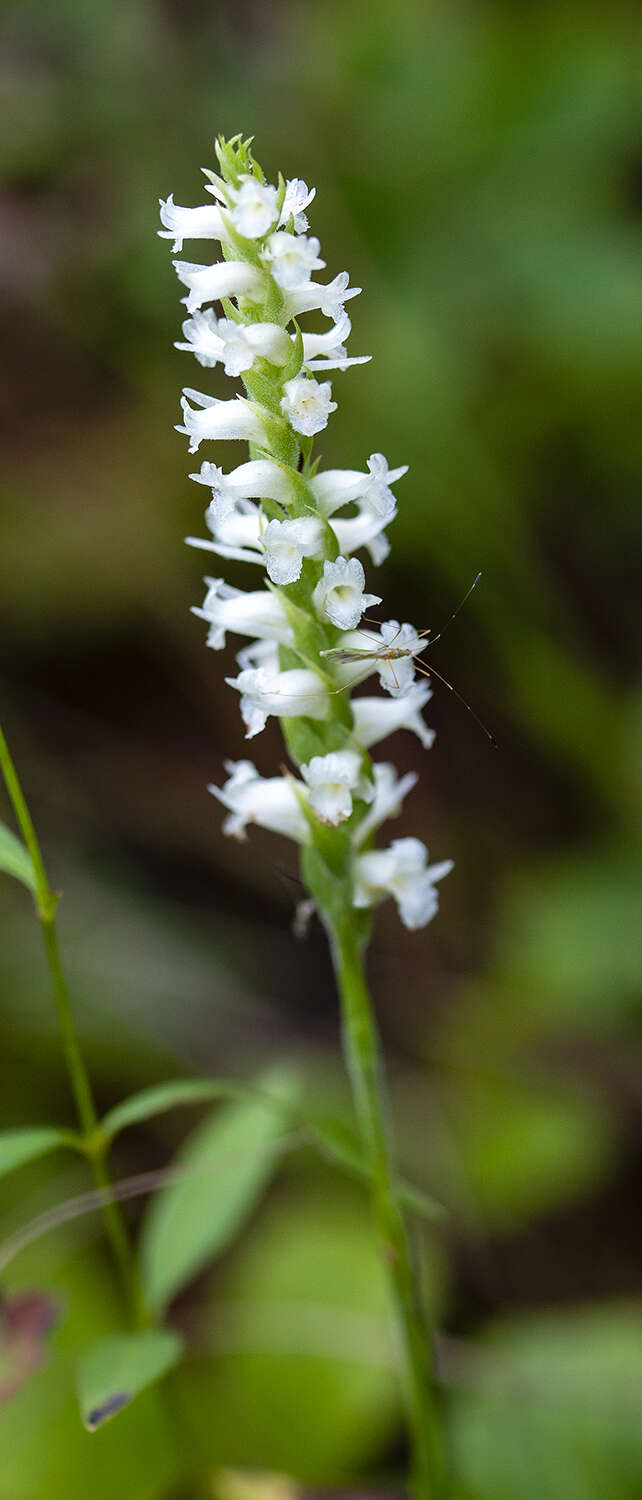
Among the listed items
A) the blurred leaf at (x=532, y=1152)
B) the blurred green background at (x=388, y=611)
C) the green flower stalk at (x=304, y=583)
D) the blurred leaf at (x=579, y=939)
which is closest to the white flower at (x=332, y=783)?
the green flower stalk at (x=304, y=583)

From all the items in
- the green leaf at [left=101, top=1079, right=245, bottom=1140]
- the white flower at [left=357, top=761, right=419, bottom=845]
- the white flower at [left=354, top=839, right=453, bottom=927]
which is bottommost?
the green leaf at [left=101, top=1079, right=245, bottom=1140]

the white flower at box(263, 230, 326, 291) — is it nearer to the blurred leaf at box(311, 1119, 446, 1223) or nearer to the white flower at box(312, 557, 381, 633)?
the white flower at box(312, 557, 381, 633)

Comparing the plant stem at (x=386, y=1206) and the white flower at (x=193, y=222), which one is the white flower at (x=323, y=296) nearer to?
the white flower at (x=193, y=222)

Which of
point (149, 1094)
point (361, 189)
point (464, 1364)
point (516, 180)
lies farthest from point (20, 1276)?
point (516, 180)

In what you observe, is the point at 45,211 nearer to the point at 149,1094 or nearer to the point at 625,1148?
the point at 149,1094

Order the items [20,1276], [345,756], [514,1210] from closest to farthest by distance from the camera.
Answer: [345,756]
[20,1276]
[514,1210]

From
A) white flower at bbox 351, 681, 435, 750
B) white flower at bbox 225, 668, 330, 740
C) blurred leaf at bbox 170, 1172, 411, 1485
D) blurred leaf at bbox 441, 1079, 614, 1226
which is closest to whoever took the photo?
white flower at bbox 225, 668, 330, 740

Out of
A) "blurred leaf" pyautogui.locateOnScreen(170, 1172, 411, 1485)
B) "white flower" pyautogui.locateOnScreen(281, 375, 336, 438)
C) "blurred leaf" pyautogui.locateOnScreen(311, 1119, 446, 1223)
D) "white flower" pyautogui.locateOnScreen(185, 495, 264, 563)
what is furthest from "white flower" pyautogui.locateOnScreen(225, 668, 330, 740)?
"blurred leaf" pyautogui.locateOnScreen(170, 1172, 411, 1485)

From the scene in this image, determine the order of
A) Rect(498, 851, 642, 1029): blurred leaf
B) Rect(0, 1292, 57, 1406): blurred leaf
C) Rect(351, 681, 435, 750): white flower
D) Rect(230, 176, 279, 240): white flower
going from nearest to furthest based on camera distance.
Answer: Rect(230, 176, 279, 240): white flower, Rect(351, 681, 435, 750): white flower, Rect(0, 1292, 57, 1406): blurred leaf, Rect(498, 851, 642, 1029): blurred leaf
